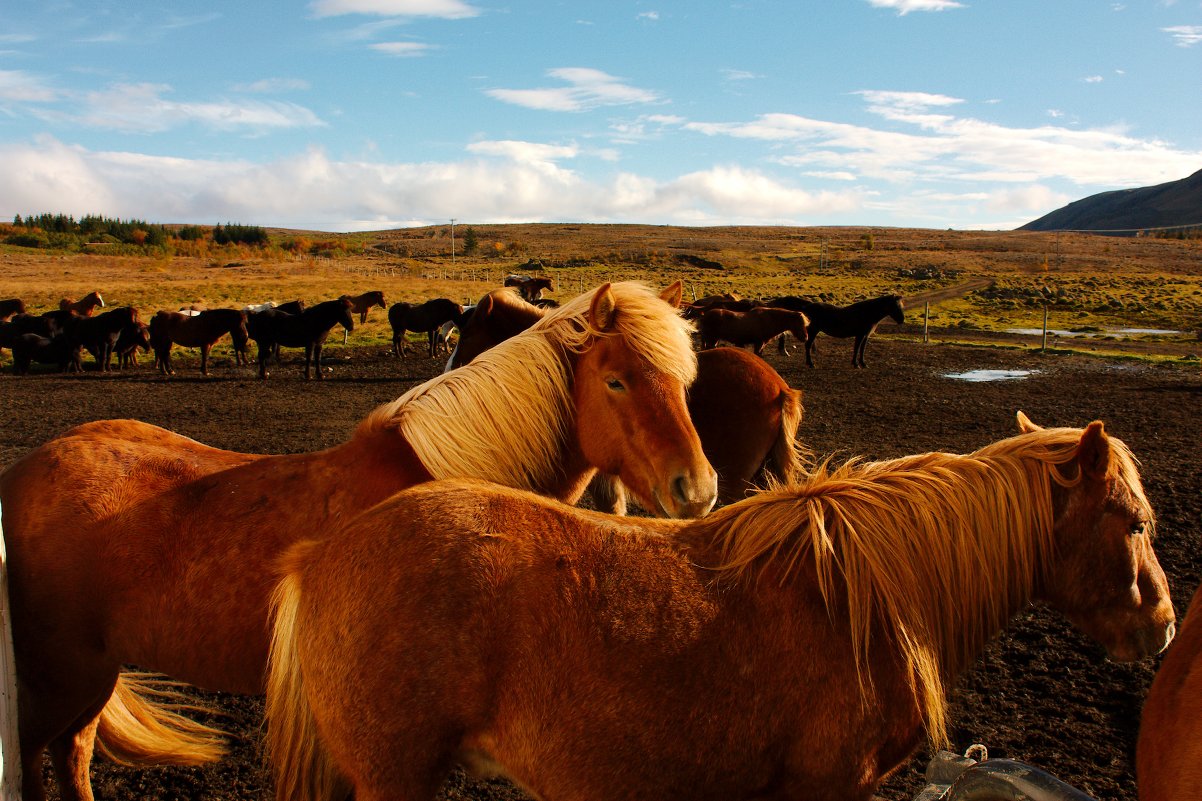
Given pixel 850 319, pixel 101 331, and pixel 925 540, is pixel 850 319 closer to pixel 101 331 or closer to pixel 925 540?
pixel 925 540

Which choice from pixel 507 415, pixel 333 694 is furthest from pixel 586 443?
pixel 333 694

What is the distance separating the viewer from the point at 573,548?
198 centimetres

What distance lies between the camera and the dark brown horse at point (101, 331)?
18.2 meters

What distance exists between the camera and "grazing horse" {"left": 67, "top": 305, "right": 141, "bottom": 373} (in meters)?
18.2

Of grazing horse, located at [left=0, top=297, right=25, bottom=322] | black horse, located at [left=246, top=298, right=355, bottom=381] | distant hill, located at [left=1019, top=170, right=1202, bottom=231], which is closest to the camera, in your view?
black horse, located at [left=246, top=298, right=355, bottom=381]

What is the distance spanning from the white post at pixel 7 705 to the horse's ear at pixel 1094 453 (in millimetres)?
3476

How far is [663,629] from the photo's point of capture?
1.92 m

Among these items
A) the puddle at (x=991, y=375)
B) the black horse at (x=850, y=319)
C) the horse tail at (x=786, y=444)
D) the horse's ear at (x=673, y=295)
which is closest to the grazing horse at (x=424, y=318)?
the black horse at (x=850, y=319)

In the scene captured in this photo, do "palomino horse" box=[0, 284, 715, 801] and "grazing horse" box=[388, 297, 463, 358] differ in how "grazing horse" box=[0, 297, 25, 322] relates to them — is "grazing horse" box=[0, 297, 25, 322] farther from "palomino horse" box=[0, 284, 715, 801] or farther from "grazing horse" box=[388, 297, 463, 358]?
"palomino horse" box=[0, 284, 715, 801]

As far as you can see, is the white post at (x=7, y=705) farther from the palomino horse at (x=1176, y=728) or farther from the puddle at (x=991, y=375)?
the puddle at (x=991, y=375)

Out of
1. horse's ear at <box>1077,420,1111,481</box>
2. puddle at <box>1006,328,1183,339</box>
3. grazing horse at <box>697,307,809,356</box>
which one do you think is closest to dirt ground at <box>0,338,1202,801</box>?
grazing horse at <box>697,307,809,356</box>

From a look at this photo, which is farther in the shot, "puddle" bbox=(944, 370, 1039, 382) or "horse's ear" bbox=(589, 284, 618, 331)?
"puddle" bbox=(944, 370, 1039, 382)

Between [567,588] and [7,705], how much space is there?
2000 mm

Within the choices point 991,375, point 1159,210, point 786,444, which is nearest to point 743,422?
point 786,444
